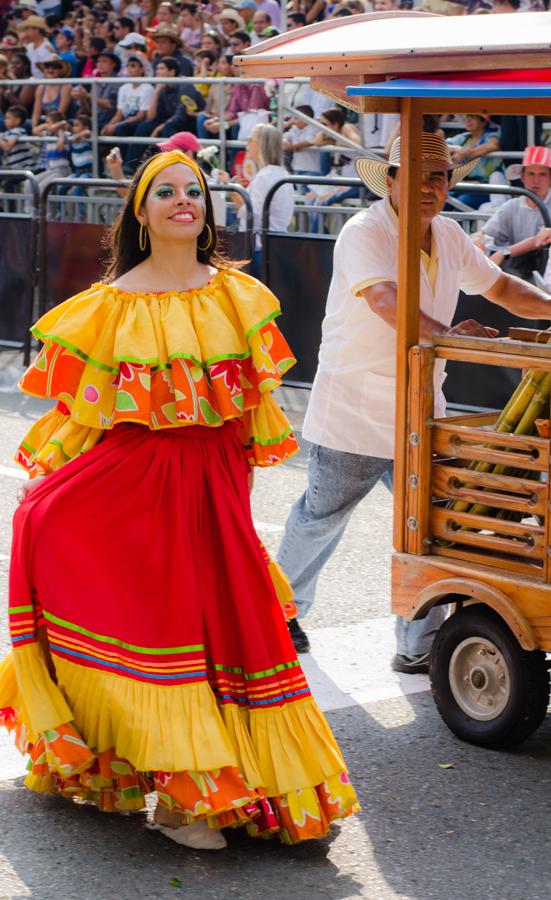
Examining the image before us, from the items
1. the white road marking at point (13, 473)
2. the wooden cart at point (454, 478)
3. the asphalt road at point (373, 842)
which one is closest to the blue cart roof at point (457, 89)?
the wooden cart at point (454, 478)

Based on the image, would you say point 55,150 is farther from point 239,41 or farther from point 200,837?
point 200,837

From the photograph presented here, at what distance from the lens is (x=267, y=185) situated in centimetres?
1129

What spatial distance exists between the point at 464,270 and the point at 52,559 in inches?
84.2

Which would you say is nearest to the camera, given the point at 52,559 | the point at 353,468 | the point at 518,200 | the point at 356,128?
the point at 52,559

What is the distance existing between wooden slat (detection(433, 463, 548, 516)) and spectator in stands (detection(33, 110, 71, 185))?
37.6ft

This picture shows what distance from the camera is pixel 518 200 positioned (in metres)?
9.45

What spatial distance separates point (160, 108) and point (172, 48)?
3.32ft

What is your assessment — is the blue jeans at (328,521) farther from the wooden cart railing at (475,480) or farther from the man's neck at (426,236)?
the man's neck at (426,236)

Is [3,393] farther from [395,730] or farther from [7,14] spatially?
[7,14]

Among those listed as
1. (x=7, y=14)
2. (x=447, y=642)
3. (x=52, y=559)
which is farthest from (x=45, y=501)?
(x=7, y=14)

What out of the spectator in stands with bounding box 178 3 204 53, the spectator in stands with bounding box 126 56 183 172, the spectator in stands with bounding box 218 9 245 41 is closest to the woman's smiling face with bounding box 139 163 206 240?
the spectator in stands with bounding box 126 56 183 172

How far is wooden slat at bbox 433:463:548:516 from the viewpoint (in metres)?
4.40

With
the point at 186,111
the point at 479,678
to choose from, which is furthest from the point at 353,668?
the point at 186,111

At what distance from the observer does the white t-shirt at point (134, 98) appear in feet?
47.0
